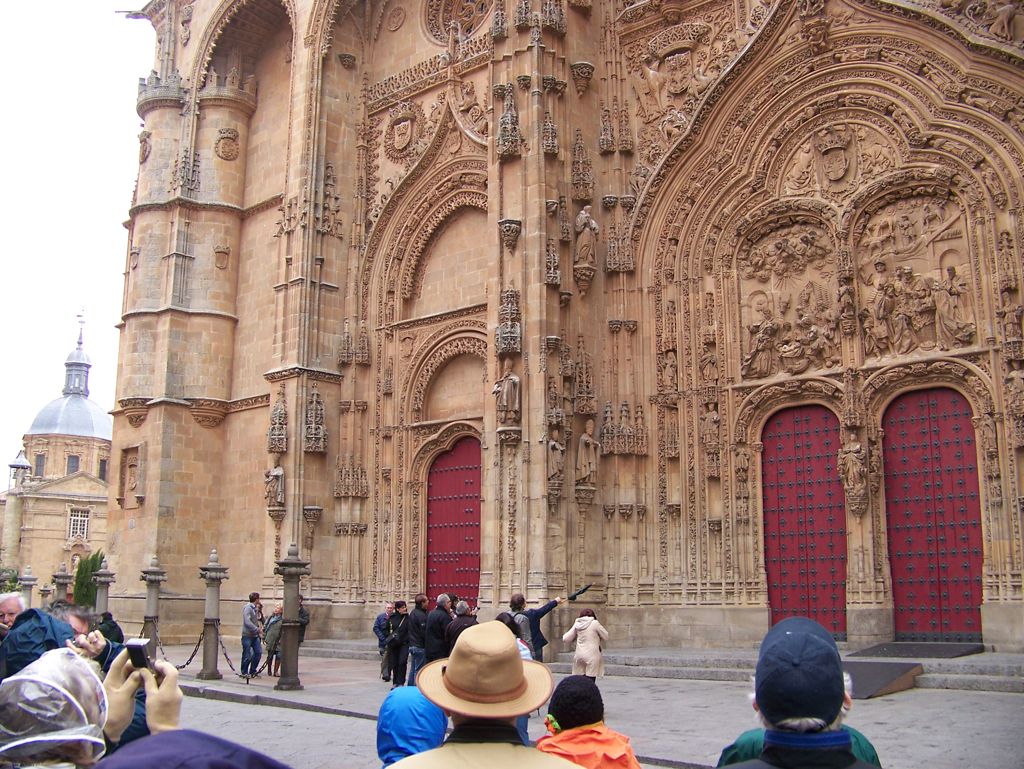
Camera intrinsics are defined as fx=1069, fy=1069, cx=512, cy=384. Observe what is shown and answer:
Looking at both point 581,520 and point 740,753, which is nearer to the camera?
point 740,753

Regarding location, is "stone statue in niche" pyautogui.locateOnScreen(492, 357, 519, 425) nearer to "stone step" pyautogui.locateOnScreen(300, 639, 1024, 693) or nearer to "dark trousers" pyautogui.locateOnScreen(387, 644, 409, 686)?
"stone step" pyautogui.locateOnScreen(300, 639, 1024, 693)

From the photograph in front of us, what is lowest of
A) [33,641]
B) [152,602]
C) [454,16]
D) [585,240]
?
[152,602]

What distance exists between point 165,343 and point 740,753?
25.0 meters

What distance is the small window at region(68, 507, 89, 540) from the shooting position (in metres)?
72.4

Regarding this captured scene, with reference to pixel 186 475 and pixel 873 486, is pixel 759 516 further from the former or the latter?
pixel 186 475

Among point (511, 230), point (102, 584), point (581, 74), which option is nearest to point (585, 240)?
point (511, 230)

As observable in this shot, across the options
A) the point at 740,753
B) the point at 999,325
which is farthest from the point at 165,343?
the point at 740,753

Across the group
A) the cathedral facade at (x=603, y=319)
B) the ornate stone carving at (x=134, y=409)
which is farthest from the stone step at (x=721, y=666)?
the ornate stone carving at (x=134, y=409)

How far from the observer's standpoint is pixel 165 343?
26.3 m

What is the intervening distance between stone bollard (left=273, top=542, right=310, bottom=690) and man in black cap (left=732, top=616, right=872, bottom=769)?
43.6 ft

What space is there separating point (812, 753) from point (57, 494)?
252 feet

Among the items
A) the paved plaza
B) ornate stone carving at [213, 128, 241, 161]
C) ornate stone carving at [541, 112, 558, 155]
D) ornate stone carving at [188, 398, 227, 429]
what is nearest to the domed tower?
ornate stone carving at [188, 398, 227, 429]

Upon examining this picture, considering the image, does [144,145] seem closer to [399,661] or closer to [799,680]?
[399,661]

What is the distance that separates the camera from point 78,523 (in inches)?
2876
